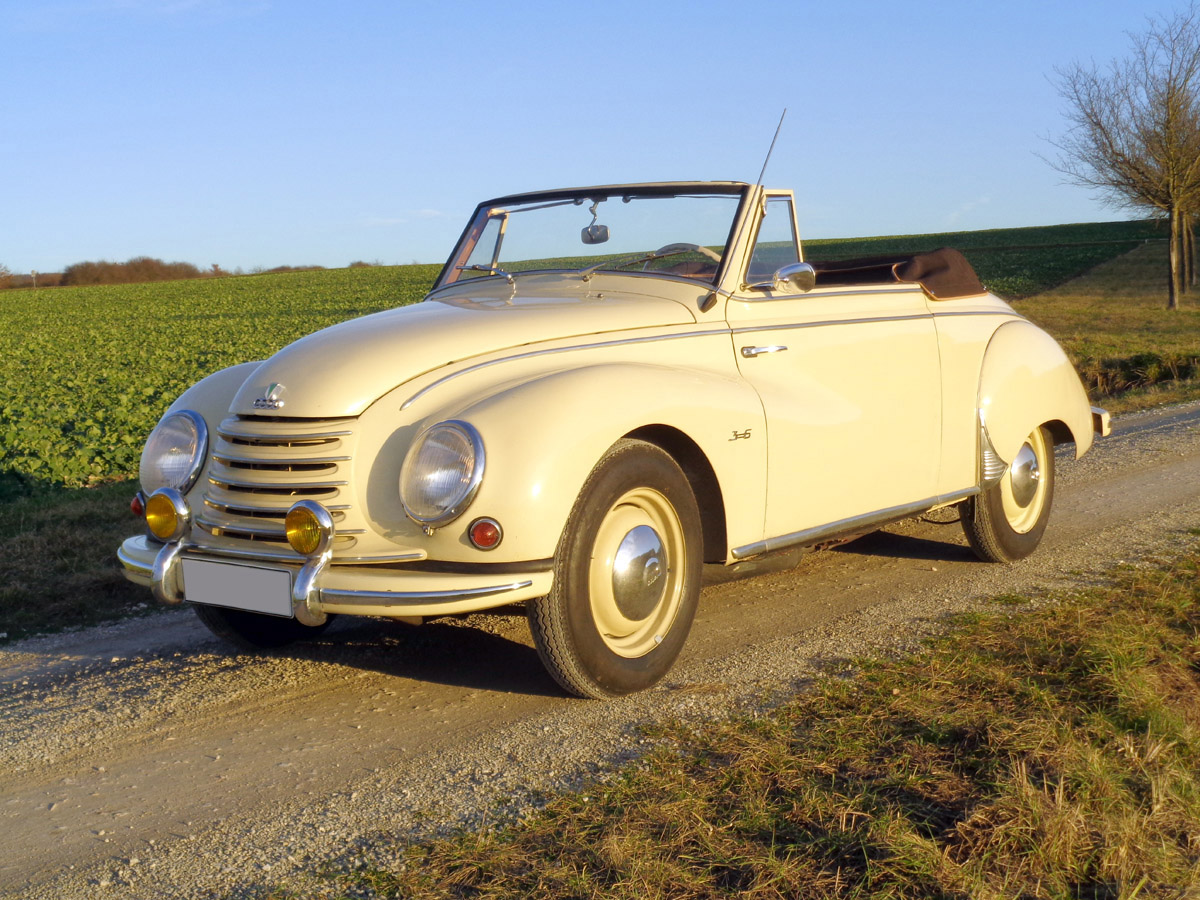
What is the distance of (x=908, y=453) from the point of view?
16.3 ft

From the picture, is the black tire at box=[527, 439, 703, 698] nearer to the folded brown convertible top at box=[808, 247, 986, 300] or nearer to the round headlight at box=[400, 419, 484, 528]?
the round headlight at box=[400, 419, 484, 528]

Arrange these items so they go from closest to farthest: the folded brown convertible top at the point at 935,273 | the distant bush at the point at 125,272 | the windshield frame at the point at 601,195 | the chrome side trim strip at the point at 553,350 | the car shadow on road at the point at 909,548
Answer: the chrome side trim strip at the point at 553,350
the windshield frame at the point at 601,195
the folded brown convertible top at the point at 935,273
the car shadow on road at the point at 909,548
the distant bush at the point at 125,272

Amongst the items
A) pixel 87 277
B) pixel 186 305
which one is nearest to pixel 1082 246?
pixel 186 305

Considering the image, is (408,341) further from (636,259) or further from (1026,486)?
(1026,486)

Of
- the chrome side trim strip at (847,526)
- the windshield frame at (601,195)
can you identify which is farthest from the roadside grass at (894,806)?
the windshield frame at (601,195)

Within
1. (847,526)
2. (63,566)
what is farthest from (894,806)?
(63,566)

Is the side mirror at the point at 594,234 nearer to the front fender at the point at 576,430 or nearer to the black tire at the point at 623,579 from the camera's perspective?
the front fender at the point at 576,430

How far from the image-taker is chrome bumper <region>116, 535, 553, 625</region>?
335 centimetres

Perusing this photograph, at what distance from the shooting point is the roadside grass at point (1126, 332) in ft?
46.1

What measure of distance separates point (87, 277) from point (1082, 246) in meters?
68.3

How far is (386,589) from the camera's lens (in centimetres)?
339

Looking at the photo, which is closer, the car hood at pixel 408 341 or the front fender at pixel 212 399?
the car hood at pixel 408 341

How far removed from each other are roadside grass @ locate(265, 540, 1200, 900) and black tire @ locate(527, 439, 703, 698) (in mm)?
364

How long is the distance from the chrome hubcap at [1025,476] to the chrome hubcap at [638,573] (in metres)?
2.61
